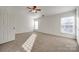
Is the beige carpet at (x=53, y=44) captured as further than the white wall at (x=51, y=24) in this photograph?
No

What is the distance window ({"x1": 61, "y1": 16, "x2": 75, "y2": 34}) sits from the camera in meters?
1.66

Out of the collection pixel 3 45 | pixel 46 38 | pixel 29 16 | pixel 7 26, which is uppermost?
pixel 29 16

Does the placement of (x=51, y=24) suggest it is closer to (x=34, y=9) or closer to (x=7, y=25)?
(x=34, y=9)

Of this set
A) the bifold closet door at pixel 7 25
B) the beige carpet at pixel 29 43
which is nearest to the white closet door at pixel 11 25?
the bifold closet door at pixel 7 25

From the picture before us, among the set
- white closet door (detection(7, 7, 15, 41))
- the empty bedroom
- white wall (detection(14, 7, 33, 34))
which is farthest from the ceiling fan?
white closet door (detection(7, 7, 15, 41))

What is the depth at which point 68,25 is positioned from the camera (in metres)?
1.70

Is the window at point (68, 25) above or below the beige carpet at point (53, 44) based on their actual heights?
above

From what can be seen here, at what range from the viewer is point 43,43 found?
5.51ft

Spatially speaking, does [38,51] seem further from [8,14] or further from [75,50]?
[8,14]

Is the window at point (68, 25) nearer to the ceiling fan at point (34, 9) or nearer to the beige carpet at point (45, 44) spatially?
the beige carpet at point (45, 44)

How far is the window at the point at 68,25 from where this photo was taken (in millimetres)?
1664

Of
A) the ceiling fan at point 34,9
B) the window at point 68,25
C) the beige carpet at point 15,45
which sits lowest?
the beige carpet at point 15,45
